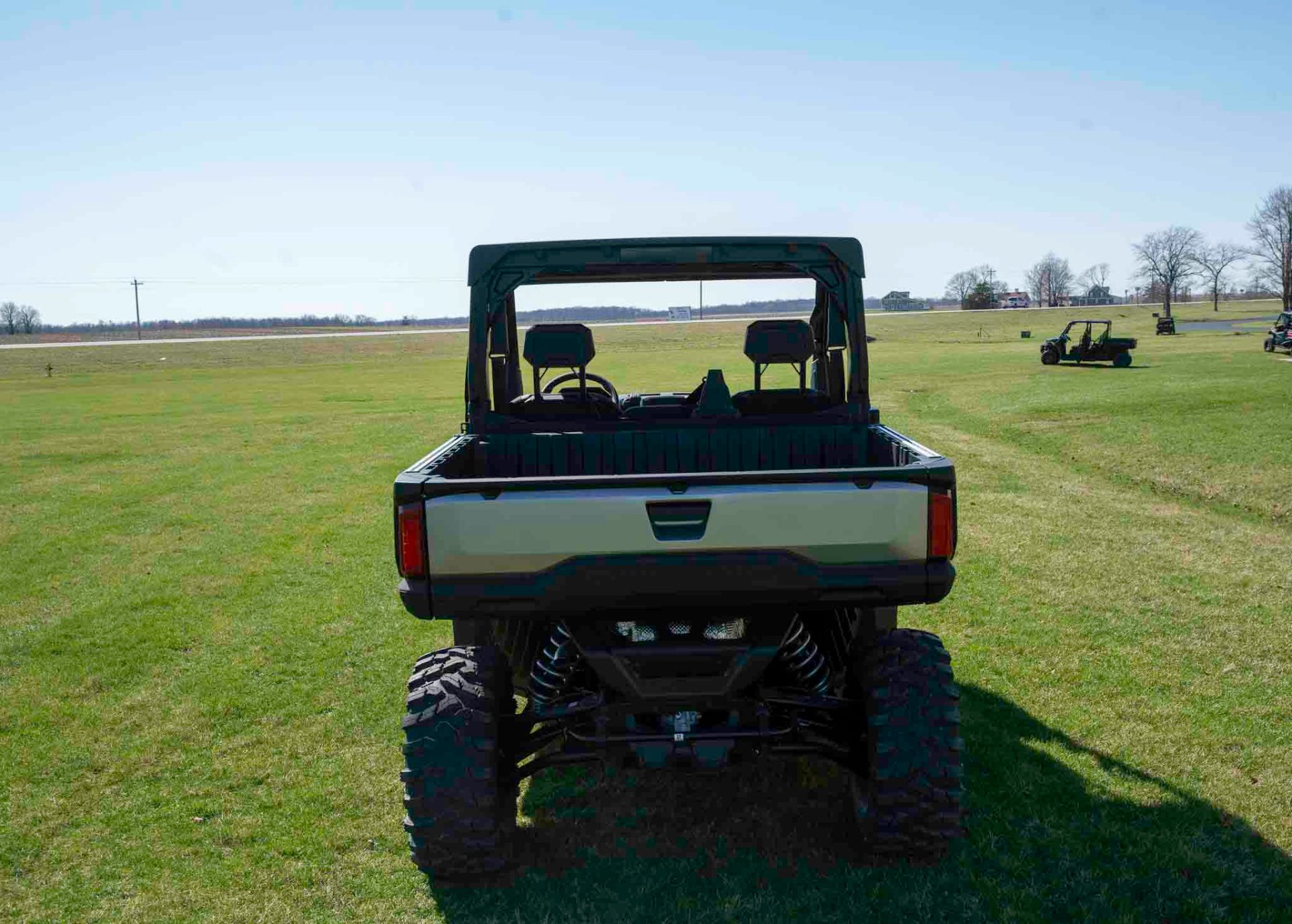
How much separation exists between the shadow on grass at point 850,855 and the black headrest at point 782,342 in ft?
6.18

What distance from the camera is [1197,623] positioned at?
664 centimetres

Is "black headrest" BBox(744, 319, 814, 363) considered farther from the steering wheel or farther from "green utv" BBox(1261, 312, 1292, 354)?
"green utv" BBox(1261, 312, 1292, 354)

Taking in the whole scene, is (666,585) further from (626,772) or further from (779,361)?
(779,361)

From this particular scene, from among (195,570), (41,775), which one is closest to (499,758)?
(41,775)

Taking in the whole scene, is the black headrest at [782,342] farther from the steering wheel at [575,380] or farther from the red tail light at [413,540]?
the red tail light at [413,540]

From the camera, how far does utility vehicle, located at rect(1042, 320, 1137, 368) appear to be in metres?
32.8

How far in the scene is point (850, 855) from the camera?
3.83 meters

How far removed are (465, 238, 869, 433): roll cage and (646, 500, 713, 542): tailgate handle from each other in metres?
1.58

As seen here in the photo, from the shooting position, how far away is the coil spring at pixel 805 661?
4020 millimetres

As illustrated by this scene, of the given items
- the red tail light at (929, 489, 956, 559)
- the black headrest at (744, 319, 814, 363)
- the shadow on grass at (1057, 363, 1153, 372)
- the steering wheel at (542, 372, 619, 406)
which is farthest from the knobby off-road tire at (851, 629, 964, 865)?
the shadow on grass at (1057, 363, 1153, 372)

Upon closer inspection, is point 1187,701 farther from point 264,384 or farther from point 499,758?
point 264,384

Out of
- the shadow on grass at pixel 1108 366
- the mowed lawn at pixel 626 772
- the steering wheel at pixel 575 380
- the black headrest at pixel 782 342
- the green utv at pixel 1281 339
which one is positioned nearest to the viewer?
the mowed lawn at pixel 626 772

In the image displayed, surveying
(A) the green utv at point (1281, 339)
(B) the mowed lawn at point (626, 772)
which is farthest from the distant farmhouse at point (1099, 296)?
(B) the mowed lawn at point (626, 772)

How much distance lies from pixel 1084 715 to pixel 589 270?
3.34 meters
